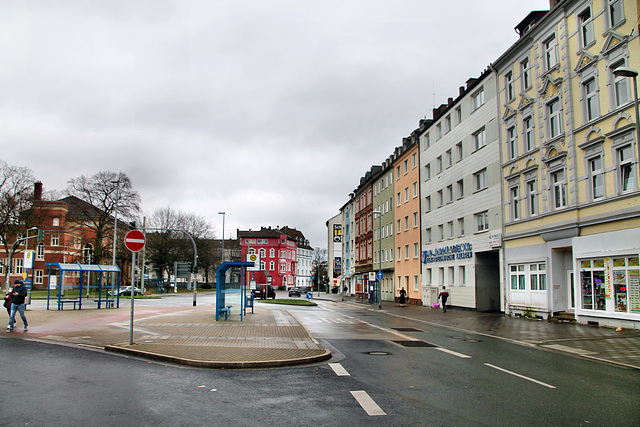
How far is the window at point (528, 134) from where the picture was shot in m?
27.0

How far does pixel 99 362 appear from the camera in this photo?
10.3m

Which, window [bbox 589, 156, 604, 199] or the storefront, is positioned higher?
window [bbox 589, 156, 604, 199]

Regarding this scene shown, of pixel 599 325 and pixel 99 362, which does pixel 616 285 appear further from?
pixel 99 362

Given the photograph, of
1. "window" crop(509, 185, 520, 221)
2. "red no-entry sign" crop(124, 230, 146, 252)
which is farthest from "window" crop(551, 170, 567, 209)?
"red no-entry sign" crop(124, 230, 146, 252)

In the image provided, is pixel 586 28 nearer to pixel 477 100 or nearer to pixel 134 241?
pixel 477 100

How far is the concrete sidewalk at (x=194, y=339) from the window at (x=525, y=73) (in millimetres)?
18818

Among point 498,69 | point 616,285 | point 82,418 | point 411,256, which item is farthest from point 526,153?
point 82,418

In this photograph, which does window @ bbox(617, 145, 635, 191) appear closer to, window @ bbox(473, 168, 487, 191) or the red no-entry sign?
window @ bbox(473, 168, 487, 191)

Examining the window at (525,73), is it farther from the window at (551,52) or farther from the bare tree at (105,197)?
the bare tree at (105,197)

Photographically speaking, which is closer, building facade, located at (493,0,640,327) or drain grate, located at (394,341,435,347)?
drain grate, located at (394,341,435,347)

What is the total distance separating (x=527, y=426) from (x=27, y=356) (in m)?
10.0

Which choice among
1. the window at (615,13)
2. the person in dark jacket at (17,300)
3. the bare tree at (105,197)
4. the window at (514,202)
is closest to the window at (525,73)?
the window at (514,202)

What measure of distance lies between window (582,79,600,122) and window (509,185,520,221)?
7.06 metres

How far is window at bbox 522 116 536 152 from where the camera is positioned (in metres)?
27.0
